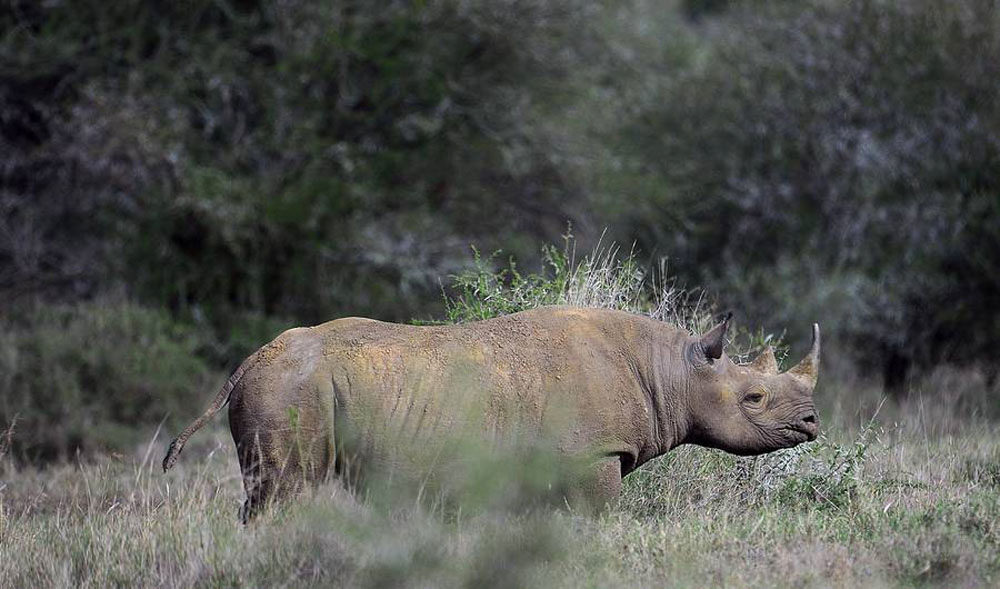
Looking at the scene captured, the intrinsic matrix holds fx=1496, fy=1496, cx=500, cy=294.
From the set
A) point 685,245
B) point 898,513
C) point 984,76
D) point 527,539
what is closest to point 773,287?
point 685,245

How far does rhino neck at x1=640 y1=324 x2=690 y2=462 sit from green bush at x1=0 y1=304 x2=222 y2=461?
8634 millimetres

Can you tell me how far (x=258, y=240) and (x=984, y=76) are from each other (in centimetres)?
949

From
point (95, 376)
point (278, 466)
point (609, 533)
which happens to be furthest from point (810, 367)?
point (95, 376)

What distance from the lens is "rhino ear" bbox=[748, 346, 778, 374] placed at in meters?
A: 8.60

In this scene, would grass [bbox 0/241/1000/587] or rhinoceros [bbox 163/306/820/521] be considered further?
rhinoceros [bbox 163/306/820/521]

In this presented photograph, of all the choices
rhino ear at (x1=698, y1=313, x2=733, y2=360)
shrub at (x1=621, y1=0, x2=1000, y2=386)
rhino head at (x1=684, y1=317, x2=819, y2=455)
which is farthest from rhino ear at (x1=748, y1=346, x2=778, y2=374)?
shrub at (x1=621, y1=0, x2=1000, y2=386)

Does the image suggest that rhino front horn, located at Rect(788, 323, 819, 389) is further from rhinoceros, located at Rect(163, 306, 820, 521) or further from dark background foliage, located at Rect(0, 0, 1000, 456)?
dark background foliage, located at Rect(0, 0, 1000, 456)

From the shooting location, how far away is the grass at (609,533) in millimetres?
6730

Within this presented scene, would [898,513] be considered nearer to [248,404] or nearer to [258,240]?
[248,404]

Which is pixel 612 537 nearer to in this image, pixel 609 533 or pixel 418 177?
pixel 609 533

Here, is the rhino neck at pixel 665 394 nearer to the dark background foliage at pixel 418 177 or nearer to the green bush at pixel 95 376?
the green bush at pixel 95 376

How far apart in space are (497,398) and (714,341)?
4.23ft

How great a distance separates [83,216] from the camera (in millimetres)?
19797

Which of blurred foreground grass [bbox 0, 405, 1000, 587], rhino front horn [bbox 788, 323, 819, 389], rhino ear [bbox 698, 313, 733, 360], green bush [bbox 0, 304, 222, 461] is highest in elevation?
rhino ear [bbox 698, 313, 733, 360]
